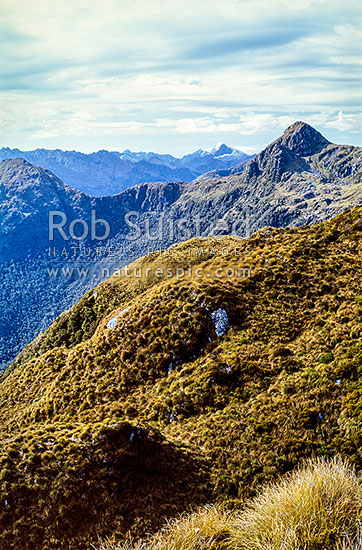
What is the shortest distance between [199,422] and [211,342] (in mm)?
8796

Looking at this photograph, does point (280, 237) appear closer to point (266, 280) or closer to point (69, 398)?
point (266, 280)

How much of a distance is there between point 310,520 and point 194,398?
17803 mm

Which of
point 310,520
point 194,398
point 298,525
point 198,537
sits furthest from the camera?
point 194,398

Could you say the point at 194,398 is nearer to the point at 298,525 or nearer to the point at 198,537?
the point at 198,537

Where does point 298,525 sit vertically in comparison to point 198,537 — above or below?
above

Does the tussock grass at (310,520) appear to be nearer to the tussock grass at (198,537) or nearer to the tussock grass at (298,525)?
the tussock grass at (298,525)

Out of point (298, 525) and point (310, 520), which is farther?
point (310, 520)

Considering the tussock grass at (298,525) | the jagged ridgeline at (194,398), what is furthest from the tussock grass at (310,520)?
the jagged ridgeline at (194,398)

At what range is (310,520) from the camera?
8.15 metres

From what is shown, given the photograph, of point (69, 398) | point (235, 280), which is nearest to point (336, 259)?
point (235, 280)

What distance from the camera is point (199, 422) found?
23094 mm

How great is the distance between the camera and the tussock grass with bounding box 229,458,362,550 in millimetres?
→ 7812

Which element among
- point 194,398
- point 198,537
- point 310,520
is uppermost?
point 310,520

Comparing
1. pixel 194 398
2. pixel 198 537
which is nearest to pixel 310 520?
pixel 198 537
